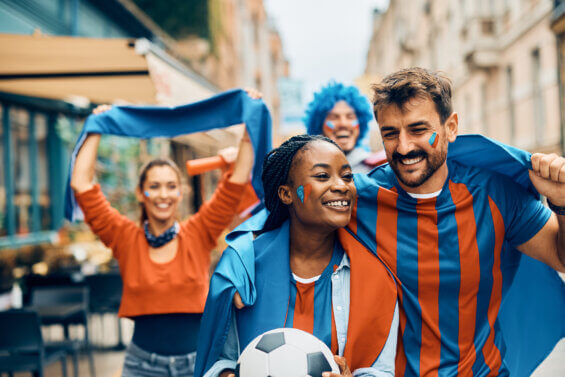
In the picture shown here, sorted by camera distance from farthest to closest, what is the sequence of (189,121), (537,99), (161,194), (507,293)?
(537,99) < (189,121) < (161,194) < (507,293)

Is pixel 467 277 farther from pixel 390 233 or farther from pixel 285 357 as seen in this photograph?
pixel 285 357

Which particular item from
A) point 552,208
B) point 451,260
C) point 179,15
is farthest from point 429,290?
point 179,15

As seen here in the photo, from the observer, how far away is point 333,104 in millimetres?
3965

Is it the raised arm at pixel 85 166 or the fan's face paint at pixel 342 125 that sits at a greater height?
the fan's face paint at pixel 342 125

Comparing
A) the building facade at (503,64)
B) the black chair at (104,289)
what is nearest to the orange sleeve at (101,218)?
the black chair at (104,289)

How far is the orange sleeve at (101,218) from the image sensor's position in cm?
313

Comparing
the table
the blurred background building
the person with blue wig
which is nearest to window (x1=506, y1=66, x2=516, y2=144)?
the blurred background building

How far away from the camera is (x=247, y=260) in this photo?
6.93ft

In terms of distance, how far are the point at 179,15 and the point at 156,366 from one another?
587 inches

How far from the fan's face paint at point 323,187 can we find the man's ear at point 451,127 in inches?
18.5

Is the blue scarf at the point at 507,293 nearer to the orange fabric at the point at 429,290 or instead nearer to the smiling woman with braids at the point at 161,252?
the orange fabric at the point at 429,290

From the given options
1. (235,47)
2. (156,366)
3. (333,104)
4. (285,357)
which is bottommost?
(156,366)

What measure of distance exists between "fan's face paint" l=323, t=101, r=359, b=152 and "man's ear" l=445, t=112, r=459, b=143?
1383mm

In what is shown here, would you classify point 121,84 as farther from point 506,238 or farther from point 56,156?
point 56,156
